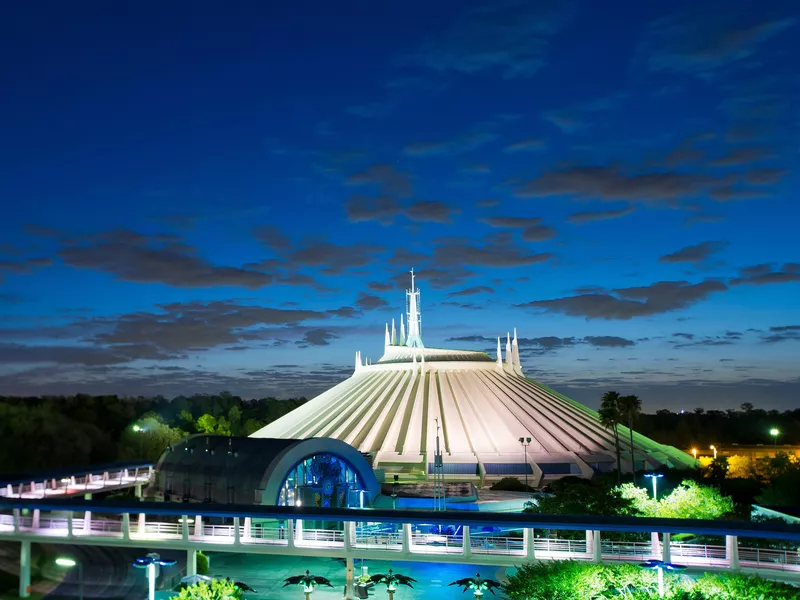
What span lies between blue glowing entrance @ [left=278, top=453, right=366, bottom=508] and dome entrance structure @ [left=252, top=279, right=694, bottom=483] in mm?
10484

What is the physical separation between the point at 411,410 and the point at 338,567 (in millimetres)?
25117

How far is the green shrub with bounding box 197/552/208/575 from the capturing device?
28.3m

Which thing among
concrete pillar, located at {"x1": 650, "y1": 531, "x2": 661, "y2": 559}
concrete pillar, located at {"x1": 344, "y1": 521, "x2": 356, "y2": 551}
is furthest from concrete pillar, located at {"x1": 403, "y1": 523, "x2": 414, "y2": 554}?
concrete pillar, located at {"x1": 650, "y1": 531, "x2": 661, "y2": 559}

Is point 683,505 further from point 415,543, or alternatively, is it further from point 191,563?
point 191,563

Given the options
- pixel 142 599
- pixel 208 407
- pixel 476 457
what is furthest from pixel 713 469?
pixel 208 407

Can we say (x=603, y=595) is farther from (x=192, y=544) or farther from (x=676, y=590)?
(x=192, y=544)

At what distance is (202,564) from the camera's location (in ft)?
93.6

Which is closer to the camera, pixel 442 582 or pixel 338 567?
pixel 442 582

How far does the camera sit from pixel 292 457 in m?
31.9

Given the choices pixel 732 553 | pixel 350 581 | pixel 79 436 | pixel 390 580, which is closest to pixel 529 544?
pixel 390 580

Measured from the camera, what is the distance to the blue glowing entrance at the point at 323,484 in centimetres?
3234

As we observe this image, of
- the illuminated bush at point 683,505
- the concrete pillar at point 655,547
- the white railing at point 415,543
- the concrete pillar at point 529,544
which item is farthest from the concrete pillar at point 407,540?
the illuminated bush at point 683,505

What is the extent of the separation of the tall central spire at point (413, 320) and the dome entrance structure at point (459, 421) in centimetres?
8

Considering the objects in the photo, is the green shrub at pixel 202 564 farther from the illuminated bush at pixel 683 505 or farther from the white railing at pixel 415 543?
the illuminated bush at pixel 683 505
